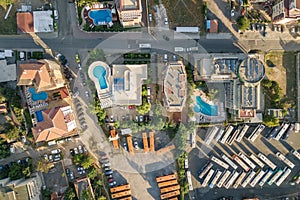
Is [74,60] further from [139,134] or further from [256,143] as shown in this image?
[256,143]

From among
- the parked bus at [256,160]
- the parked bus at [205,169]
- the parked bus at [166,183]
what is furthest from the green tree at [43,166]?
the parked bus at [256,160]

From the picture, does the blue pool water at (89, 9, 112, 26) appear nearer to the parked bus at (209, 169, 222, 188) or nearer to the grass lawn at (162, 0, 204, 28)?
the grass lawn at (162, 0, 204, 28)

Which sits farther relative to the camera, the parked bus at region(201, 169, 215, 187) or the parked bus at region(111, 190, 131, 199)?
the parked bus at region(201, 169, 215, 187)

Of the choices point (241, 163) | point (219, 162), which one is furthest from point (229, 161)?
point (241, 163)

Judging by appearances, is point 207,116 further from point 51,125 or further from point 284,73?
point 51,125

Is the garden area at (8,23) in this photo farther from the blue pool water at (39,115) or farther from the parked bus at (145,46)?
the parked bus at (145,46)

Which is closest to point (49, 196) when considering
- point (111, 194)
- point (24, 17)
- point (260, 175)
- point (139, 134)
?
point (111, 194)

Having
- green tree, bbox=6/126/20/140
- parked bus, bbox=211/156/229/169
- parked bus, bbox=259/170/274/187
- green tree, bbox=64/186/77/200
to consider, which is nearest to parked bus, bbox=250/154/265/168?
parked bus, bbox=259/170/274/187
